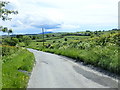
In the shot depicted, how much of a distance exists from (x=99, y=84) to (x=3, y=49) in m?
19.6

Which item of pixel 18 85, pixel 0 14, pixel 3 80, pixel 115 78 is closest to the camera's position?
pixel 18 85

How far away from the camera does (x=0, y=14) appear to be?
59.7ft

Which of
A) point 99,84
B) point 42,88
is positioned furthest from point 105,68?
point 42,88

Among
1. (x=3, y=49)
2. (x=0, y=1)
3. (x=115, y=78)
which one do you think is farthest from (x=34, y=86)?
(x=3, y=49)

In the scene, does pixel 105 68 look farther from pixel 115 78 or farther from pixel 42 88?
pixel 42 88

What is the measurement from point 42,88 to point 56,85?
100cm

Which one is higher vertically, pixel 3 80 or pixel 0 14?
pixel 0 14

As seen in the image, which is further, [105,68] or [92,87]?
[105,68]

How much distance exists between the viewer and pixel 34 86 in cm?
1129

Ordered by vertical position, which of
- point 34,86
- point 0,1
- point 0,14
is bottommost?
point 34,86

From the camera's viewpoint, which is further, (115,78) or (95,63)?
(95,63)

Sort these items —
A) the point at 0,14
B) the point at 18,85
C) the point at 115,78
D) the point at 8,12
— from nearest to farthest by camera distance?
the point at 18,85
the point at 115,78
the point at 0,14
the point at 8,12

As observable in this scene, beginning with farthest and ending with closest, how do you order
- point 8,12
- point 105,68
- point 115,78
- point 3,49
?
point 3,49
point 8,12
point 105,68
point 115,78

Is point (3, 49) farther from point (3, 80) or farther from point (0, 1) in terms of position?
point (3, 80)
